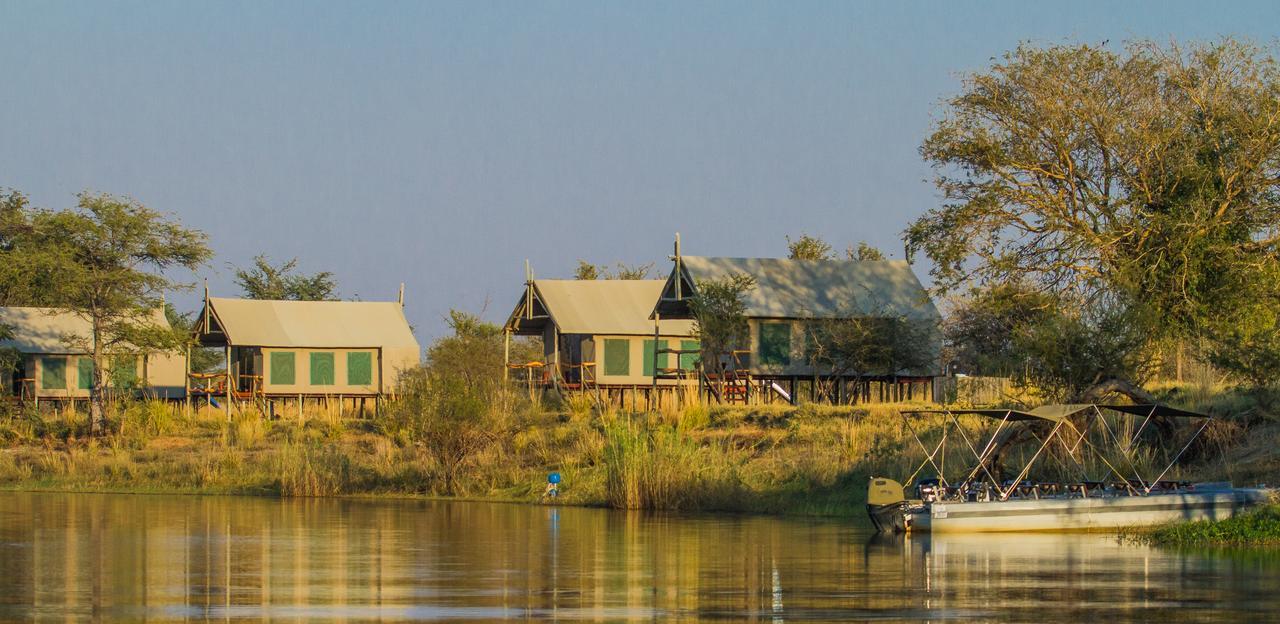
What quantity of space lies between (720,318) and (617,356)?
8686 mm

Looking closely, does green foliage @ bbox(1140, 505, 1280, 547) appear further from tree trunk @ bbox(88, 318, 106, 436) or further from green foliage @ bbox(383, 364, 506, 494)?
tree trunk @ bbox(88, 318, 106, 436)

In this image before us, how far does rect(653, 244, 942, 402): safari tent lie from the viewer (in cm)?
4522

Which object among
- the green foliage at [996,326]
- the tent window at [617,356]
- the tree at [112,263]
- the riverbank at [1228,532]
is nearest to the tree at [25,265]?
the tree at [112,263]

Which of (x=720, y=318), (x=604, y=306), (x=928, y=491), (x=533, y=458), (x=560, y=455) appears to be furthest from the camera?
(x=604, y=306)

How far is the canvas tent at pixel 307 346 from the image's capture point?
54594 millimetres

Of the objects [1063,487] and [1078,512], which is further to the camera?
[1063,487]

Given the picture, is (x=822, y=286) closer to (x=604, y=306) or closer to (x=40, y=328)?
(x=604, y=306)

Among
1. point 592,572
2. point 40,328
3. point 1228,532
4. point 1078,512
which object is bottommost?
point 592,572

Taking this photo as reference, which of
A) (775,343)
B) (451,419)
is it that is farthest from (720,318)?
(451,419)

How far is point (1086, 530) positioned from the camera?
73.4ft

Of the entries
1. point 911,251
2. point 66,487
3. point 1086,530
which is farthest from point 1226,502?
point 66,487

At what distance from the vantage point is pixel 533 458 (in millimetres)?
33219

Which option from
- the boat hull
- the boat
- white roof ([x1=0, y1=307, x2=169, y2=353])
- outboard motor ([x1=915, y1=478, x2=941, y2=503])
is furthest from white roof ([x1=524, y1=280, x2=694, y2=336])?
the boat hull

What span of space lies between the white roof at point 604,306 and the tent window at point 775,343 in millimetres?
6793
